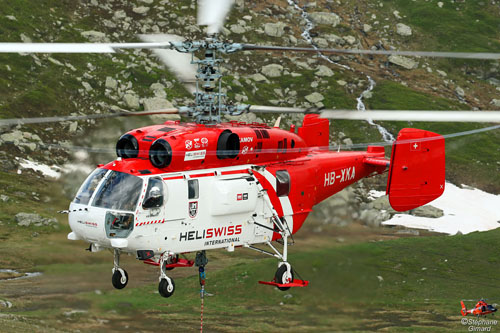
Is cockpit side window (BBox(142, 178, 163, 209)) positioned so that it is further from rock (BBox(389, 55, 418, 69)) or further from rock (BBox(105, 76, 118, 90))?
rock (BBox(389, 55, 418, 69))

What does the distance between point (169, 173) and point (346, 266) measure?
42.2ft

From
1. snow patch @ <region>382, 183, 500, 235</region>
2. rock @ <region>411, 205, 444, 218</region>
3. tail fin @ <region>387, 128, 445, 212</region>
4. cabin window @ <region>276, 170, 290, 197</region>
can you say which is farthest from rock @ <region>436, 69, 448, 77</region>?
cabin window @ <region>276, 170, 290, 197</region>

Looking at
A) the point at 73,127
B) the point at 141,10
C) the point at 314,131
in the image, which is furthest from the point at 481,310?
the point at 141,10

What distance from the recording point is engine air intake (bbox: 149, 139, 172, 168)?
35188 millimetres

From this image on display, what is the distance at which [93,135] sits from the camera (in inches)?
2474

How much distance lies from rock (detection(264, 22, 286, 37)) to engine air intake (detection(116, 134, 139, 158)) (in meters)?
83.1

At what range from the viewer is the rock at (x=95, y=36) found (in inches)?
4052

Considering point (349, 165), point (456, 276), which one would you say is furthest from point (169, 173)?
point (456, 276)

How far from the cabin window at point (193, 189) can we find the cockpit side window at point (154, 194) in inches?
55.2

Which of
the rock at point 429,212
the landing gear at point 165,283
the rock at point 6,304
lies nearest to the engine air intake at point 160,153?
the landing gear at point 165,283

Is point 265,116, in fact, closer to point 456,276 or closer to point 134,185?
point 456,276

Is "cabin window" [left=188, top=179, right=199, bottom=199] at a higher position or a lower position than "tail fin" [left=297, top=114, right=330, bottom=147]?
higher

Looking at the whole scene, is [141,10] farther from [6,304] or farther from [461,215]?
[6,304]

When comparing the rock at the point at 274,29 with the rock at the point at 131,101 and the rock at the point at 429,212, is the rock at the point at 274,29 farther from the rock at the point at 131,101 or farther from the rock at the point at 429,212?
the rock at the point at 429,212
